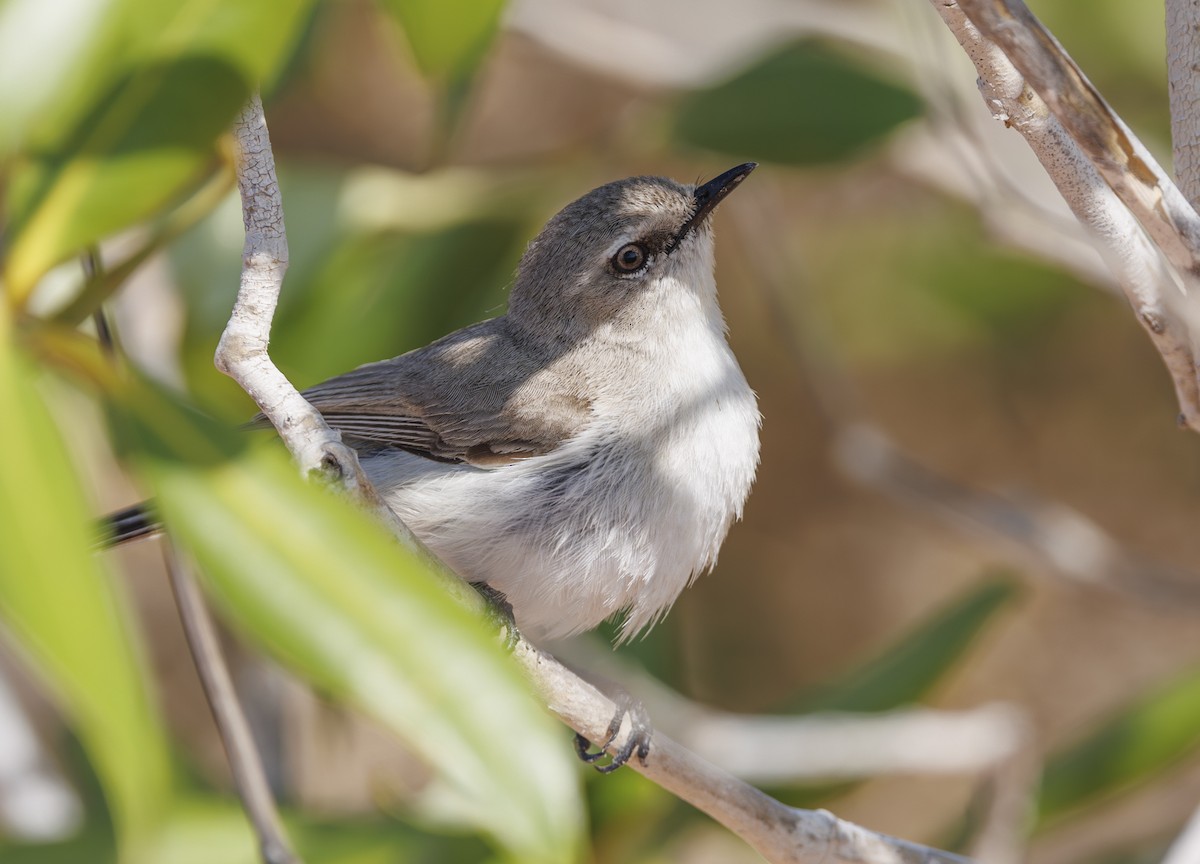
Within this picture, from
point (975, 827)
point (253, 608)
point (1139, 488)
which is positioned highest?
point (253, 608)

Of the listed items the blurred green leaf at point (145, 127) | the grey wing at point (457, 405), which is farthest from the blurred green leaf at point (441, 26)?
the grey wing at point (457, 405)

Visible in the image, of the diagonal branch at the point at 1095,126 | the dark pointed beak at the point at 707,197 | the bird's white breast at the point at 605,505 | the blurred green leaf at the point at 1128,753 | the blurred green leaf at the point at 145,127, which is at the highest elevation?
the blurred green leaf at the point at 145,127

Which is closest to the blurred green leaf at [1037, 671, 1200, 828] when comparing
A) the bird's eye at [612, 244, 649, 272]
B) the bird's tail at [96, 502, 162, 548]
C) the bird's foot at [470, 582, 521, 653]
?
the bird's foot at [470, 582, 521, 653]

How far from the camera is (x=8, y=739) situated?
3377 mm

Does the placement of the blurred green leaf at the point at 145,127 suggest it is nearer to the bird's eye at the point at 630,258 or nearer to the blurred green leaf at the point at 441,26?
the blurred green leaf at the point at 441,26

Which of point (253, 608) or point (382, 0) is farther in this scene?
point (382, 0)

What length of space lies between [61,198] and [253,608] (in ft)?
2.68

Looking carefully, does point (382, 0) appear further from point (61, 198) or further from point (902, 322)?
point (902, 322)

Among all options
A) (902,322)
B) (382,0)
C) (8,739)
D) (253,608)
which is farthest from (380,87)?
(253,608)

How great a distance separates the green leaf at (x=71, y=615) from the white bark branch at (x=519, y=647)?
33 centimetres

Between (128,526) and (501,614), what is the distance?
28.2 inches

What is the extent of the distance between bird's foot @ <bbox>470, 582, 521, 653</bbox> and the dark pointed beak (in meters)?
0.81

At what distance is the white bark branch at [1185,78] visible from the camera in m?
1.57

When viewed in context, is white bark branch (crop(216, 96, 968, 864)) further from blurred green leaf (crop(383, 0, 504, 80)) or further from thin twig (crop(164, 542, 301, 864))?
thin twig (crop(164, 542, 301, 864))
